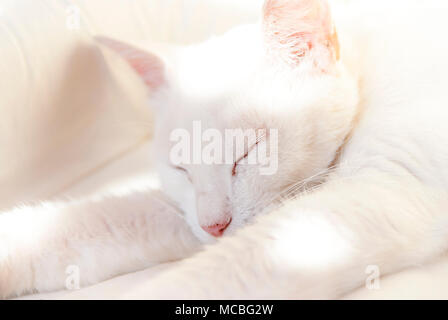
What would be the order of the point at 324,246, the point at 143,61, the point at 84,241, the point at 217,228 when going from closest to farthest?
the point at 324,246 → the point at 217,228 → the point at 84,241 → the point at 143,61

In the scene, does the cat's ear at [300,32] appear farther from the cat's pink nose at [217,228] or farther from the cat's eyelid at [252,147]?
the cat's pink nose at [217,228]

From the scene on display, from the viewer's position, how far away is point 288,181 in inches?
35.4

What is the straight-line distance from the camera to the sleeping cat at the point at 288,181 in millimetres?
730

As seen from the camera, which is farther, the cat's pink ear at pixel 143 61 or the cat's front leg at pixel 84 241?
the cat's pink ear at pixel 143 61

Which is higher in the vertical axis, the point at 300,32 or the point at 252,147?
the point at 300,32

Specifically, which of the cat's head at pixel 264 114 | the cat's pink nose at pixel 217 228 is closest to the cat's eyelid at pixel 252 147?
the cat's head at pixel 264 114

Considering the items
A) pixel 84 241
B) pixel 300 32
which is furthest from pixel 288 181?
pixel 84 241

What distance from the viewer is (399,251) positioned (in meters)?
0.76

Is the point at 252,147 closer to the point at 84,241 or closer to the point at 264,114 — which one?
the point at 264,114

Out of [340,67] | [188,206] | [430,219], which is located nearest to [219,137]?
[188,206]

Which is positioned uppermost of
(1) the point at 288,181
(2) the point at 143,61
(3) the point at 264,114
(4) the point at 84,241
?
(2) the point at 143,61

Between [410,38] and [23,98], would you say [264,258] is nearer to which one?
[410,38]

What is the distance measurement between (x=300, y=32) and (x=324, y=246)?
42 cm
